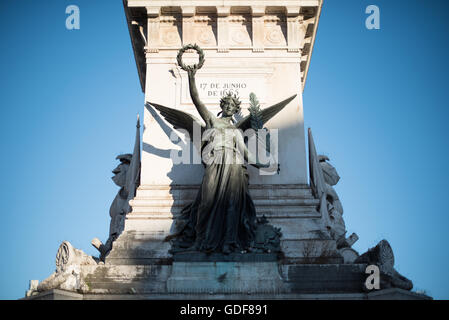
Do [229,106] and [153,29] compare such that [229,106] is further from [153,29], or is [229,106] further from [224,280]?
[153,29]

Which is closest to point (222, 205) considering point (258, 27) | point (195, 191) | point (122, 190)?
point (195, 191)

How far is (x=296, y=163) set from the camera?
17188 millimetres

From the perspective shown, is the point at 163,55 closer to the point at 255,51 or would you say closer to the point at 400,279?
the point at 255,51

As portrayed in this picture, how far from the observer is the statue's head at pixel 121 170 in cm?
1901

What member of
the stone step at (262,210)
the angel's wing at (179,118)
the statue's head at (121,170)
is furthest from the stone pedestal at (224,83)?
the statue's head at (121,170)

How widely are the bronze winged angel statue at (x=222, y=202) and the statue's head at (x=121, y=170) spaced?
156 inches

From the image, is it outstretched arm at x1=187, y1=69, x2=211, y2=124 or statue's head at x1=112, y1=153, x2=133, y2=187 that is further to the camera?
statue's head at x1=112, y1=153, x2=133, y2=187

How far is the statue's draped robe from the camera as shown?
14.0 m

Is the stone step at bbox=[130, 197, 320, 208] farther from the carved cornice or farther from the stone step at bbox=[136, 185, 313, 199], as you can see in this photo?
the carved cornice

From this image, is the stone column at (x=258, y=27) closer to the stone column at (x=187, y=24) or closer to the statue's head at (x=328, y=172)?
the stone column at (x=187, y=24)

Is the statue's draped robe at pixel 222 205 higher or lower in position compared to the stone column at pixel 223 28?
lower

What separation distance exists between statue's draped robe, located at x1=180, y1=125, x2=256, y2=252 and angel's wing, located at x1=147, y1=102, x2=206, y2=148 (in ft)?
3.62

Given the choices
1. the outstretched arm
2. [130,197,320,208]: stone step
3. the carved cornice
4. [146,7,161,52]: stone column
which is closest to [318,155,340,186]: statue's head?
[130,197,320,208]: stone step
